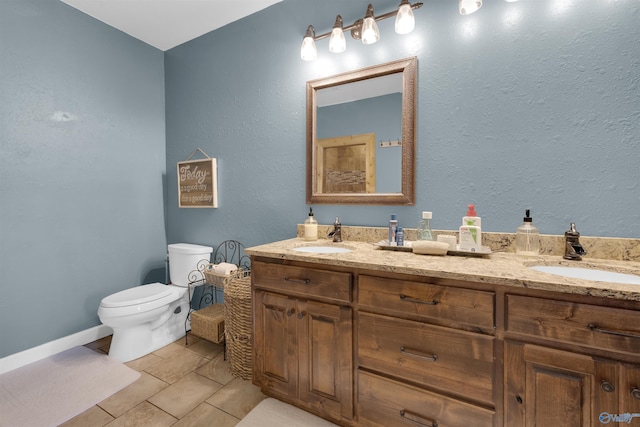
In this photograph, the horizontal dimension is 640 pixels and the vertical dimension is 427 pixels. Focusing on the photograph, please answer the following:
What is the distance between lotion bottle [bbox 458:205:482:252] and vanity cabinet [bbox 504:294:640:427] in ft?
1.29

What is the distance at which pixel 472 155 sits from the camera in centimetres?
146

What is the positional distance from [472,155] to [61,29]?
2.97 m

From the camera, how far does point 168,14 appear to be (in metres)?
2.16

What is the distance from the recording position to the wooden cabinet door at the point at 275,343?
1.37m

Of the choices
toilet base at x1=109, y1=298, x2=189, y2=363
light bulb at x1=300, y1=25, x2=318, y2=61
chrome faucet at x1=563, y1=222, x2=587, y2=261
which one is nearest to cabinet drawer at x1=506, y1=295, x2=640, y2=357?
chrome faucet at x1=563, y1=222, x2=587, y2=261

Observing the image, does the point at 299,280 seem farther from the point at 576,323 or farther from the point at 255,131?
the point at 255,131

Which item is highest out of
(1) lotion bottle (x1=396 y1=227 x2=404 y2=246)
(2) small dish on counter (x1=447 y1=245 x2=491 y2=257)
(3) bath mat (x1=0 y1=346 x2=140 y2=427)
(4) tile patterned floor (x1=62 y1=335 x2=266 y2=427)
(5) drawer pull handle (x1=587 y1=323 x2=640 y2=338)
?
(1) lotion bottle (x1=396 y1=227 x2=404 y2=246)

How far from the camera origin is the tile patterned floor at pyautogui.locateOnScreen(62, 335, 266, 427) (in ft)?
4.64

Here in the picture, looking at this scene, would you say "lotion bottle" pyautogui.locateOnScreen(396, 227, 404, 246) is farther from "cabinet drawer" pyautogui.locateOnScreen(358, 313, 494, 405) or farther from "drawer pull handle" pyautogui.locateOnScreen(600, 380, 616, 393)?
"drawer pull handle" pyautogui.locateOnScreen(600, 380, 616, 393)

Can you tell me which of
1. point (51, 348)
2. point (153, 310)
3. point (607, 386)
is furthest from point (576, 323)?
point (51, 348)

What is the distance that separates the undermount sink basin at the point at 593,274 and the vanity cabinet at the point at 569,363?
1.08 feet

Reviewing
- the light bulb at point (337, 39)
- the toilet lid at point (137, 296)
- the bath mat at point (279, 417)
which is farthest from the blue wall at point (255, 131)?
the bath mat at point (279, 417)

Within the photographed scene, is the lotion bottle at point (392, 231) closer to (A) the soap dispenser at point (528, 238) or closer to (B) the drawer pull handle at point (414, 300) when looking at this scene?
(B) the drawer pull handle at point (414, 300)

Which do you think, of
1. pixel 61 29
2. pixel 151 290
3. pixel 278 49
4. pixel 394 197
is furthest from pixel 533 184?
pixel 61 29
